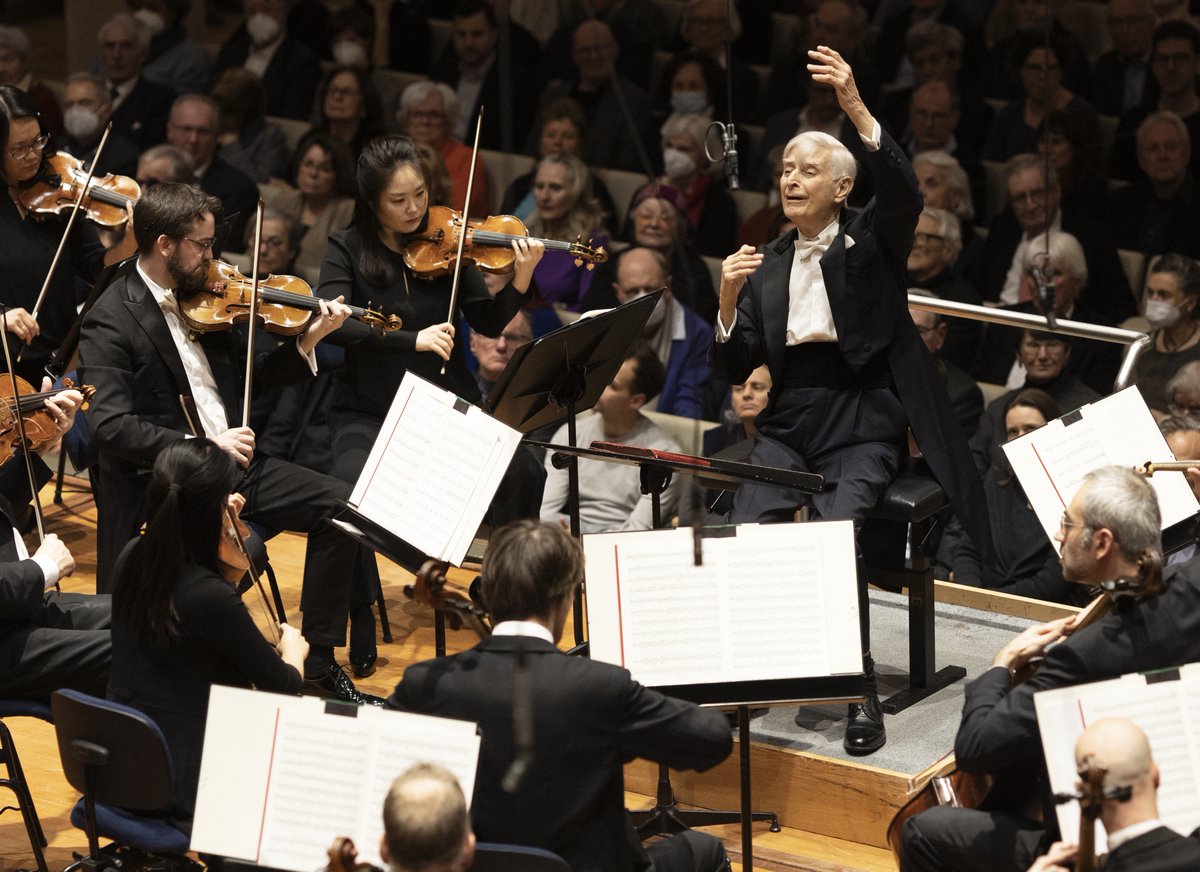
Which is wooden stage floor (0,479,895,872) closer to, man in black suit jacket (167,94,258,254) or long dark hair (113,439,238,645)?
long dark hair (113,439,238,645)

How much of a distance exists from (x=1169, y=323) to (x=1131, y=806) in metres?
3.10

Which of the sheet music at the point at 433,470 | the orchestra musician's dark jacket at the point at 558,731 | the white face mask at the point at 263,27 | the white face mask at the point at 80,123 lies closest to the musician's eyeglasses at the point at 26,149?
the sheet music at the point at 433,470

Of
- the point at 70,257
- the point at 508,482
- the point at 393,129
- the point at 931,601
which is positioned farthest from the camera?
the point at 393,129

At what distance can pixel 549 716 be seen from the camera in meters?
2.76

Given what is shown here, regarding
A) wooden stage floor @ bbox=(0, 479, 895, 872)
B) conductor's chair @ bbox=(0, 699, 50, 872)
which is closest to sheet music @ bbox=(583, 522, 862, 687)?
wooden stage floor @ bbox=(0, 479, 895, 872)

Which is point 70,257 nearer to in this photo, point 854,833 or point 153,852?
point 153,852

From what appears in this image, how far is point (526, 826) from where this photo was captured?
2799mm

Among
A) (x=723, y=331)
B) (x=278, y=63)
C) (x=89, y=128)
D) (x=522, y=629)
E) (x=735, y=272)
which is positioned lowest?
(x=522, y=629)

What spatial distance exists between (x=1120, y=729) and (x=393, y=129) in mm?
5504

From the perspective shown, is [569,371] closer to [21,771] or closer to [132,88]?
[21,771]

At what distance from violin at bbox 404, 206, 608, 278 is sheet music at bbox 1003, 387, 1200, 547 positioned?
143 centimetres

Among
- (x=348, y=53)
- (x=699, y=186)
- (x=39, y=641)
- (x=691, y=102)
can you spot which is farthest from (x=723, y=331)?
(x=348, y=53)

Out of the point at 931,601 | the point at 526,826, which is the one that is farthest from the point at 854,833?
the point at 526,826

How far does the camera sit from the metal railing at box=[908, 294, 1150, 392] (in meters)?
4.34
